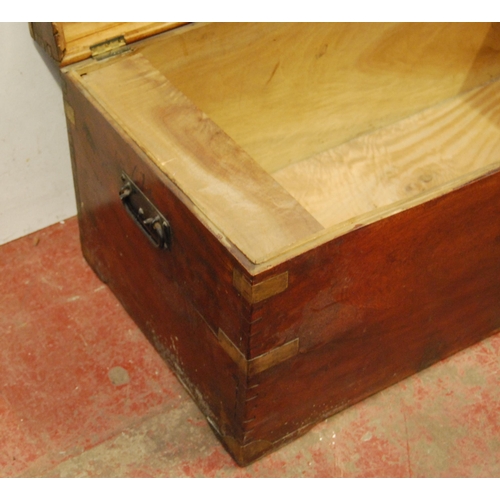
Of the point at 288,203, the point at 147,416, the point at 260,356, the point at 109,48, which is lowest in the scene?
the point at 147,416

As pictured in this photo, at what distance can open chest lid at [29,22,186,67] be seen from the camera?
62.0 inches

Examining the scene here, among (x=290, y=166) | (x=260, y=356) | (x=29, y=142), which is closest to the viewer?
(x=260, y=356)

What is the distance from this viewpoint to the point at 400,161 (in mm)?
2025

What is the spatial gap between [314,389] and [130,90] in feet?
2.09

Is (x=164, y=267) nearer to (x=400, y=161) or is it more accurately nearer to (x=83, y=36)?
(x=83, y=36)

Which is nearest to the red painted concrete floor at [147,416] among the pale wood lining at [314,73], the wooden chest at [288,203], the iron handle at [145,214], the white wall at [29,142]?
the wooden chest at [288,203]

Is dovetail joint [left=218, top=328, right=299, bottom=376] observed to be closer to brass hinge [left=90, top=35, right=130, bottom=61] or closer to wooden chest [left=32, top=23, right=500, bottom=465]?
wooden chest [left=32, top=23, right=500, bottom=465]

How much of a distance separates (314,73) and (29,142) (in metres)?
0.64

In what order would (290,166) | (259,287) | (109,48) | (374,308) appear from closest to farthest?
(259,287)
(374,308)
(109,48)
(290,166)

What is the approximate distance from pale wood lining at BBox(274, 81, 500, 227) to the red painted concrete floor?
0.40 m

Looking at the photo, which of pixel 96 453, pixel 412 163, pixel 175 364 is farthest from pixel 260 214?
pixel 412 163

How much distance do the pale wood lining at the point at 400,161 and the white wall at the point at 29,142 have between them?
511 mm

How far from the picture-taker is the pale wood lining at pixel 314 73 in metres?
1.72

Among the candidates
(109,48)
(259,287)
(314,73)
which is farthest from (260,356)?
(314,73)
